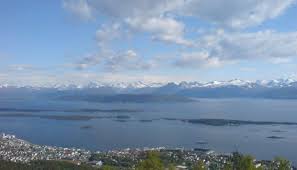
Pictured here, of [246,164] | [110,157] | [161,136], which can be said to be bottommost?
[110,157]

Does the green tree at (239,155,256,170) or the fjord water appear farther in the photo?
the fjord water

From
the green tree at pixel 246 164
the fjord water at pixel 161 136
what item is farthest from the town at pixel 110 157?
the green tree at pixel 246 164

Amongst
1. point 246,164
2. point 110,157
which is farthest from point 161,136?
point 246,164

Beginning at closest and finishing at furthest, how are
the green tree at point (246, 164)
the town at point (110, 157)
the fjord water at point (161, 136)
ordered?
the green tree at point (246, 164), the town at point (110, 157), the fjord water at point (161, 136)

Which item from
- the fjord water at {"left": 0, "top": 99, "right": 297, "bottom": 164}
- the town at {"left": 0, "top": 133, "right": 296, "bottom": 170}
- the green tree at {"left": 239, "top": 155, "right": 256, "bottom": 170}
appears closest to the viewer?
the green tree at {"left": 239, "top": 155, "right": 256, "bottom": 170}

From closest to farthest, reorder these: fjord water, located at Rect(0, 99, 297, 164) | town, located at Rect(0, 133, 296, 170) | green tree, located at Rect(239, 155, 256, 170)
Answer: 1. green tree, located at Rect(239, 155, 256, 170)
2. town, located at Rect(0, 133, 296, 170)
3. fjord water, located at Rect(0, 99, 297, 164)

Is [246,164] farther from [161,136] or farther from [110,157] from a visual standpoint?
[161,136]

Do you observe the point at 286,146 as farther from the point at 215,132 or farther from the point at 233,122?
the point at 233,122

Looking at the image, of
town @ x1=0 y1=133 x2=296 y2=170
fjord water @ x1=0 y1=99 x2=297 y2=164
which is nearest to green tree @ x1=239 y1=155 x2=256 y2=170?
town @ x1=0 y1=133 x2=296 y2=170

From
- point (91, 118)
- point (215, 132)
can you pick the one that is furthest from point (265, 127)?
point (91, 118)

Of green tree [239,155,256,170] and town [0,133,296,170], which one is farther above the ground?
green tree [239,155,256,170]

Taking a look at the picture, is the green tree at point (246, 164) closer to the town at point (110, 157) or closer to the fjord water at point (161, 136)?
the town at point (110, 157)

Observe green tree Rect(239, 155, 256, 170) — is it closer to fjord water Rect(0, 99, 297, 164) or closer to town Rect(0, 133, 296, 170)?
town Rect(0, 133, 296, 170)
